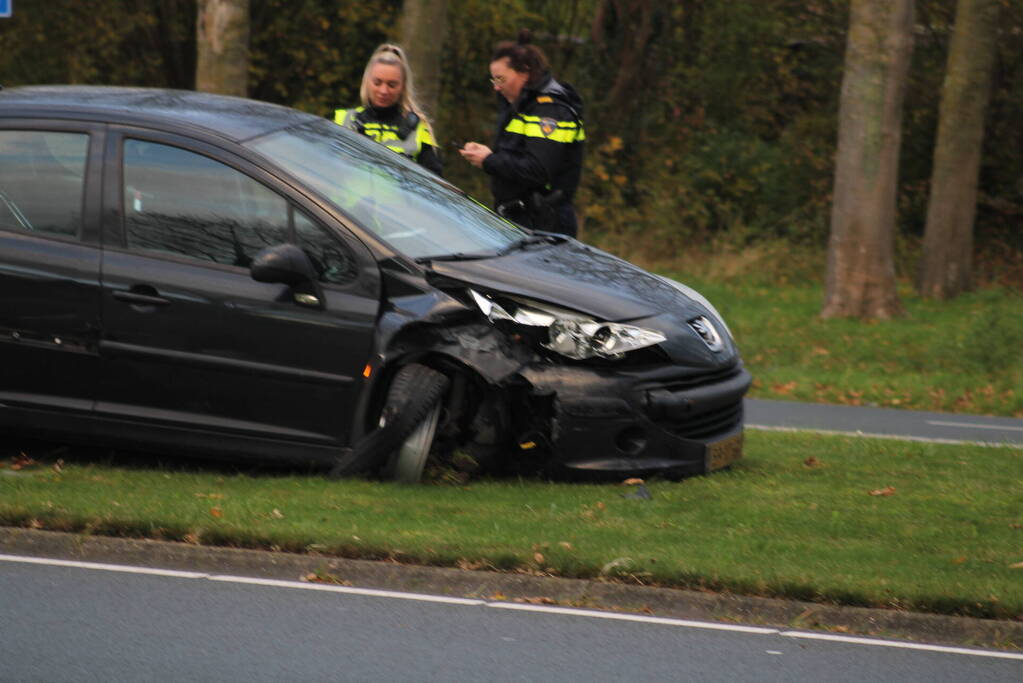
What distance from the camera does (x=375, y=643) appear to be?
5379 mm

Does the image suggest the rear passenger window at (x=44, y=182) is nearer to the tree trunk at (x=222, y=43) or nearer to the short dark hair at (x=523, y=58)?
the short dark hair at (x=523, y=58)

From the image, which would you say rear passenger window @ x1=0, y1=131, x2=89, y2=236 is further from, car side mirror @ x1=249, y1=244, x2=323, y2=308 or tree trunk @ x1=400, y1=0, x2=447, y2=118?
tree trunk @ x1=400, y1=0, x2=447, y2=118

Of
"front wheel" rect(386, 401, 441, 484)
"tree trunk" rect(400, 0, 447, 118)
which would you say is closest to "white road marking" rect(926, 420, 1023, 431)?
"front wheel" rect(386, 401, 441, 484)

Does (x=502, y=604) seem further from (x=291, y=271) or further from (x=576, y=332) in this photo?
(x=291, y=271)

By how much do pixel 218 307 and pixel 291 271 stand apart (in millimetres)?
436

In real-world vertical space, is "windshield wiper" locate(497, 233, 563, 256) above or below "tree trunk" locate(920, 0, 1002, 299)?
above

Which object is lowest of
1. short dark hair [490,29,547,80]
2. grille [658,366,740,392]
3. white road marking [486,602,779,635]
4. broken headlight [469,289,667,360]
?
white road marking [486,602,779,635]

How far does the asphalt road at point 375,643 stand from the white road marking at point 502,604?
0.04 feet

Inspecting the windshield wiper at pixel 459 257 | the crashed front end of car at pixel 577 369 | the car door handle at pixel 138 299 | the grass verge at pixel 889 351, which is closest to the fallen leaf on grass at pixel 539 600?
the crashed front end of car at pixel 577 369

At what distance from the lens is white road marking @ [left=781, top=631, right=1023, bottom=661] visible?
548cm

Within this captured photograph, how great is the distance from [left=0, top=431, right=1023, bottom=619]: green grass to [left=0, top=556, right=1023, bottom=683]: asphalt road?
34cm

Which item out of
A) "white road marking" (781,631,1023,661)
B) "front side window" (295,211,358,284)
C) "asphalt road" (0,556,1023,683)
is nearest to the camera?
"asphalt road" (0,556,1023,683)

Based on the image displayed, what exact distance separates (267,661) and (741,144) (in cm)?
2682

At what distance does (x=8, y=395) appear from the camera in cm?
765
